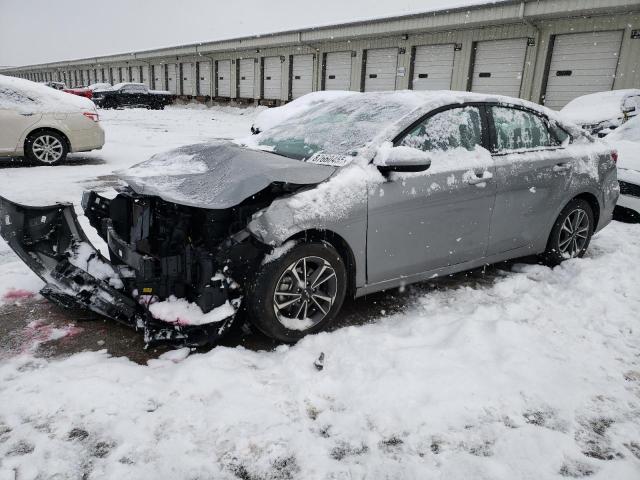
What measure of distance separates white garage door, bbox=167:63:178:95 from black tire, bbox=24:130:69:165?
96.4 feet

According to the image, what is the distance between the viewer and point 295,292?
2.99 meters

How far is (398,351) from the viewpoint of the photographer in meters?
2.90

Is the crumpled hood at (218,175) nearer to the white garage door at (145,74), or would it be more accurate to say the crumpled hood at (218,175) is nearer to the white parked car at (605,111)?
the white parked car at (605,111)

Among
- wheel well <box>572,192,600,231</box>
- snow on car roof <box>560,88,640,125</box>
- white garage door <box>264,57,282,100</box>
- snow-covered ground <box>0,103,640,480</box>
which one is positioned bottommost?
snow-covered ground <box>0,103,640,480</box>

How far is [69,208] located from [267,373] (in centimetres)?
198

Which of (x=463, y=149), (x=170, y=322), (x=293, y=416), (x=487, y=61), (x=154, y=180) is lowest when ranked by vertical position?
(x=293, y=416)

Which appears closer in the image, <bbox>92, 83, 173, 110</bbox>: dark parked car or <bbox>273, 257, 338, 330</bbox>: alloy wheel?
<bbox>273, 257, 338, 330</bbox>: alloy wheel

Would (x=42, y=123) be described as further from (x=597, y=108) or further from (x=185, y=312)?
(x=597, y=108)

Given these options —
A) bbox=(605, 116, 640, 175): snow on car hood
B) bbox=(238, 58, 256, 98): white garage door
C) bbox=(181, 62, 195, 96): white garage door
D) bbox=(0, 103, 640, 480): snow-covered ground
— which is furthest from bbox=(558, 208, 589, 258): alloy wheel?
bbox=(181, 62, 195, 96): white garage door

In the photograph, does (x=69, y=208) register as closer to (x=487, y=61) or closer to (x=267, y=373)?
(x=267, y=373)

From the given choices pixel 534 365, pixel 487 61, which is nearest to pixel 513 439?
pixel 534 365

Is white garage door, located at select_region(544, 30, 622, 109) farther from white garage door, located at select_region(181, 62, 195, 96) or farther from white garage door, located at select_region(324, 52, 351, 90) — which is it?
white garage door, located at select_region(181, 62, 195, 96)

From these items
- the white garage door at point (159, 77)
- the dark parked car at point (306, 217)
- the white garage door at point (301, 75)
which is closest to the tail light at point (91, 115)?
the dark parked car at point (306, 217)

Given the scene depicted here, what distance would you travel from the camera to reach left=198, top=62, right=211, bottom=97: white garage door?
105 ft
